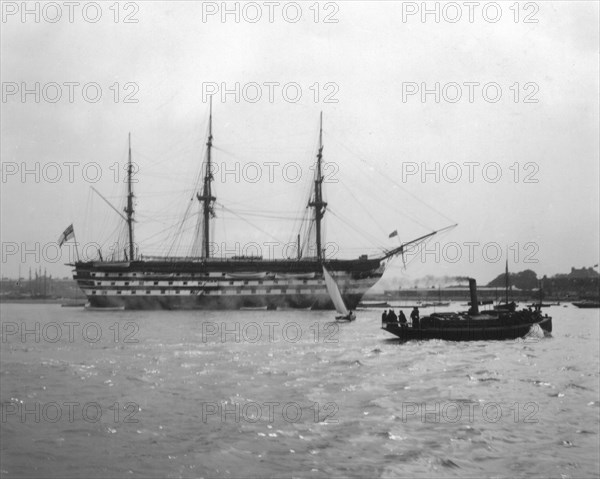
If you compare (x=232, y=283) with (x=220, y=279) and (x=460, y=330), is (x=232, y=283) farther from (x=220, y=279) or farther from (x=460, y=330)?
(x=460, y=330)

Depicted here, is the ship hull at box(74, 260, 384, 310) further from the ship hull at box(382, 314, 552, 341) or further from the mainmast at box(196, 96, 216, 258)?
the ship hull at box(382, 314, 552, 341)

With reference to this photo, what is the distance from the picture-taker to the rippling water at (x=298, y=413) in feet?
40.7

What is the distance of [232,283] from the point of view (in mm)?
81500

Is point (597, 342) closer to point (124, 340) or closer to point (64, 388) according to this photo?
point (124, 340)

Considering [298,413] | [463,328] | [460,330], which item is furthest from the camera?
[463,328]

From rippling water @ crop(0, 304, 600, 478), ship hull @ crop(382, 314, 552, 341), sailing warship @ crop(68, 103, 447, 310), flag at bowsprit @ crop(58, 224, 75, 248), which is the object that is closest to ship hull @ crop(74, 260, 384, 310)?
sailing warship @ crop(68, 103, 447, 310)

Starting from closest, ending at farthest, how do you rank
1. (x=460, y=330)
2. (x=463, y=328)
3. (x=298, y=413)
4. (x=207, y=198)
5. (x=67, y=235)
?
1. (x=298, y=413)
2. (x=460, y=330)
3. (x=463, y=328)
4. (x=67, y=235)
5. (x=207, y=198)

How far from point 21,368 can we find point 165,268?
2188 inches

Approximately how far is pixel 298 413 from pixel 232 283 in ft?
215

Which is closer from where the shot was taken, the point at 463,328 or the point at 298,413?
the point at 298,413

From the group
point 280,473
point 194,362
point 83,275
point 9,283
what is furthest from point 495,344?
point 9,283

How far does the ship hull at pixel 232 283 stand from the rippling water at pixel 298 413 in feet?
158

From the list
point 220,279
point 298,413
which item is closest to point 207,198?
point 220,279

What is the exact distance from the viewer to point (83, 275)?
277 ft
